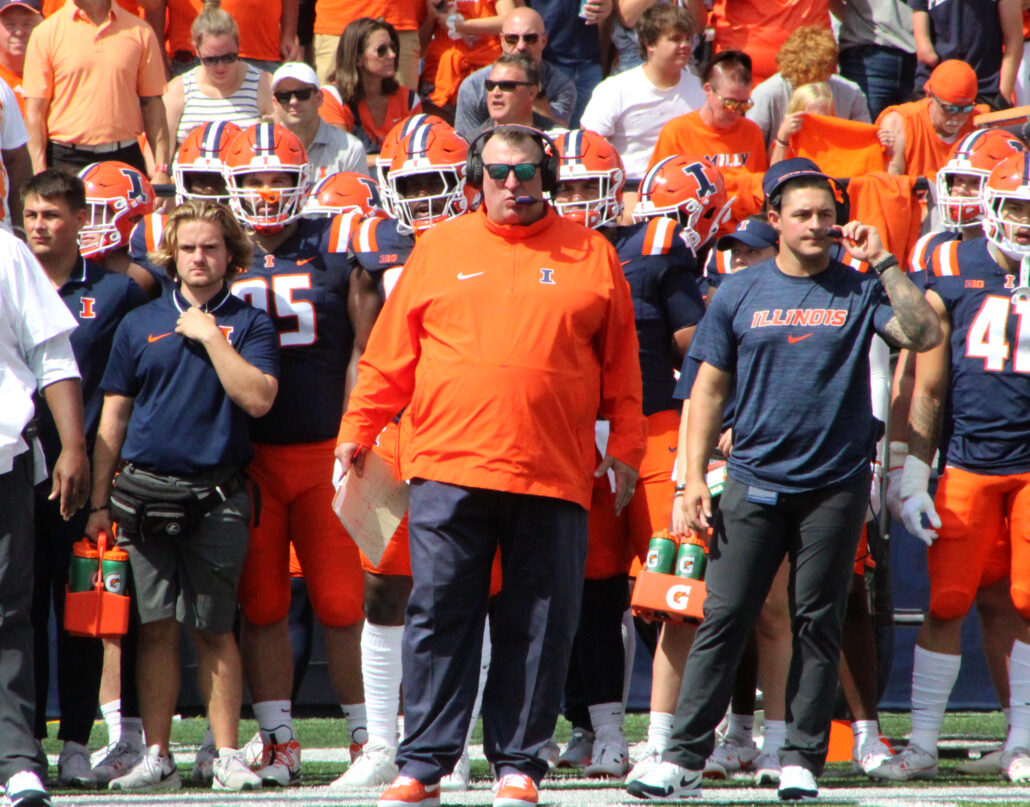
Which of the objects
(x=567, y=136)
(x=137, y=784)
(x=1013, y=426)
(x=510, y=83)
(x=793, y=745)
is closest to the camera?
(x=793, y=745)

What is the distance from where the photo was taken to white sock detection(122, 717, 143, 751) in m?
5.29

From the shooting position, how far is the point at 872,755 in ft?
17.3

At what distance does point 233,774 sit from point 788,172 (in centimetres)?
259

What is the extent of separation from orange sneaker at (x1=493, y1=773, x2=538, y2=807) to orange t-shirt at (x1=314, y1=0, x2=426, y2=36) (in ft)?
20.0

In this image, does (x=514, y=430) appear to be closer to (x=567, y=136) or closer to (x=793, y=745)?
(x=793, y=745)

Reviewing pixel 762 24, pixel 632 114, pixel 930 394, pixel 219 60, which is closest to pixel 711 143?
pixel 632 114

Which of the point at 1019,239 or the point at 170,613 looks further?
the point at 1019,239

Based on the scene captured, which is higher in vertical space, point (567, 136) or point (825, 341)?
point (567, 136)

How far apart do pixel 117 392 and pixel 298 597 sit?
1574 millimetres

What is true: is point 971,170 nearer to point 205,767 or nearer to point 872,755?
point 872,755

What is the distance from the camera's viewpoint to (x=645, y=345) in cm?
539

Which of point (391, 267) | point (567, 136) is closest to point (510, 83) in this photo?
point (567, 136)

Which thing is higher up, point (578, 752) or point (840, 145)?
point (840, 145)

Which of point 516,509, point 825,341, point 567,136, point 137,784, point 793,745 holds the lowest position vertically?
point 137,784
